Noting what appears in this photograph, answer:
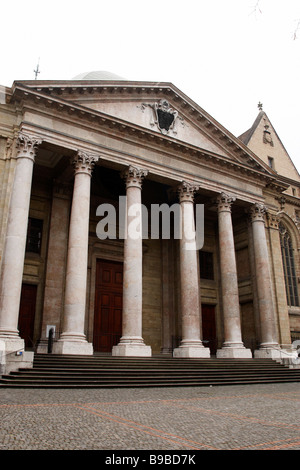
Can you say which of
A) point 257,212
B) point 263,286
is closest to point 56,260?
point 263,286

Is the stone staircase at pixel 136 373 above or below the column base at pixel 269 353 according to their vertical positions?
below

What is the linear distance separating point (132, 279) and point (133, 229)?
2.44m

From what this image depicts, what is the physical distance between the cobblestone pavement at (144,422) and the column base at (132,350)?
633 centimetres

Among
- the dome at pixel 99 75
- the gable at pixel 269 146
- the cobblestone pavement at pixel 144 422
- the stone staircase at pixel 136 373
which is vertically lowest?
the cobblestone pavement at pixel 144 422

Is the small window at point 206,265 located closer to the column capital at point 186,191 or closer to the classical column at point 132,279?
the column capital at point 186,191

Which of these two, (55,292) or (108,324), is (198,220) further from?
(55,292)

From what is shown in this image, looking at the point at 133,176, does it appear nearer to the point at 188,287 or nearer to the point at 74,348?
the point at 188,287

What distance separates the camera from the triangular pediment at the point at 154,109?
1831 cm

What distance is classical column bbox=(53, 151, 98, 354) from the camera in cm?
1573

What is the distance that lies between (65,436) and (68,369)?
8498 mm

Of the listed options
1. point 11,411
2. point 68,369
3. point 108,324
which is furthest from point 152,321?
point 11,411

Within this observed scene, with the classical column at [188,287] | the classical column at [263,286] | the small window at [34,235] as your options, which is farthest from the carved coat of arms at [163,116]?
the small window at [34,235]

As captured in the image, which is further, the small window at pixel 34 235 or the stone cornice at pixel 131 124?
the small window at pixel 34 235

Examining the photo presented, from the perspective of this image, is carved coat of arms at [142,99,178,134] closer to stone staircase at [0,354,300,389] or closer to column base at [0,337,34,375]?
stone staircase at [0,354,300,389]
